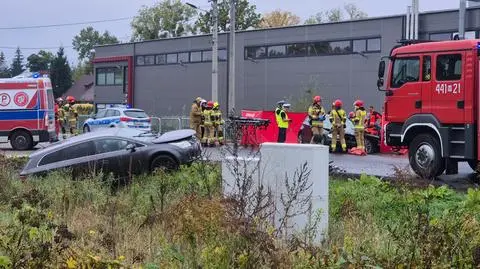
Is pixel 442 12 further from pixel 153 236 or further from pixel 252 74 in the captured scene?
pixel 153 236

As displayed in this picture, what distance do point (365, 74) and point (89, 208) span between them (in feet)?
96.6

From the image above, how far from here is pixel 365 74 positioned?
→ 3478cm

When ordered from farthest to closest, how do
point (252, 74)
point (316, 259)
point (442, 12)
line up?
point (252, 74), point (442, 12), point (316, 259)

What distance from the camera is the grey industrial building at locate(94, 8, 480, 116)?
34.0 m

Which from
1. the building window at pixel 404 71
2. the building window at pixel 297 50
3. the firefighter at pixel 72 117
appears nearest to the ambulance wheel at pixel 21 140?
the firefighter at pixel 72 117

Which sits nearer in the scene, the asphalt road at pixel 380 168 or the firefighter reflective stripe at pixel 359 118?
the asphalt road at pixel 380 168

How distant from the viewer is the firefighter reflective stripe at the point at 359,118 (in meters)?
19.2

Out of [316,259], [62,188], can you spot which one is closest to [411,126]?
[62,188]

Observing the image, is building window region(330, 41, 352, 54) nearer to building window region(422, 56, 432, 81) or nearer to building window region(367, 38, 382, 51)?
building window region(367, 38, 382, 51)

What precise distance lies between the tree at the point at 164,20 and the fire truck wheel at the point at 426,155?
229ft

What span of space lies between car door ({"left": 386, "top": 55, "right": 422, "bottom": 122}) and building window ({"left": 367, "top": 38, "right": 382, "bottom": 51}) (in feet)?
70.9

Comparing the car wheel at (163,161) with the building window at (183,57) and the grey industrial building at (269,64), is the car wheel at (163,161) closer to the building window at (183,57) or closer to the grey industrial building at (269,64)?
the grey industrial building at (269,64)

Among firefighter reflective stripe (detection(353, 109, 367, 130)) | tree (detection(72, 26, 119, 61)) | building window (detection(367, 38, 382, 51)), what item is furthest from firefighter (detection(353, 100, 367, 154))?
tree (detection(72, 26, 119, 61))

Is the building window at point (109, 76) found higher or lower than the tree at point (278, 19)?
lower
